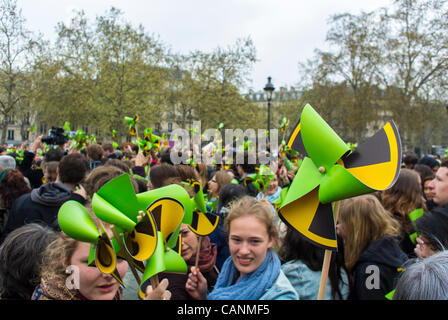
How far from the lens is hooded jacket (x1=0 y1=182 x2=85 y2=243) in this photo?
3.31m

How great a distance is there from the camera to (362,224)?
270 centimetres

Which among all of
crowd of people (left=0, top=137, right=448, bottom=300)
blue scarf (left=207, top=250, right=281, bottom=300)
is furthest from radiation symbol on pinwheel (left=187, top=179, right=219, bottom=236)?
blue scarf (left=207, top=250, right=281, bottom=300)

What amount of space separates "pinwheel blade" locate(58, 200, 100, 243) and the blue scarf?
992 mm

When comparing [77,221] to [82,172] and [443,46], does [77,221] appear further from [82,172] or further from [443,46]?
[443,46]

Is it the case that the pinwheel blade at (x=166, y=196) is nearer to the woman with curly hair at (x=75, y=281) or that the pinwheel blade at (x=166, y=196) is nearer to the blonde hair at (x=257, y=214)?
the woman with curly hair at (x=75, y=281)

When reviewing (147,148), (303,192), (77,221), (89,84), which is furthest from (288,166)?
(89,84)

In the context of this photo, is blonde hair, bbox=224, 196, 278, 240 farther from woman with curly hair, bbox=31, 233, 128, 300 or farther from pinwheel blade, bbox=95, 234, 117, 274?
pinwheel blade, bbox=95, 234, 117, 274

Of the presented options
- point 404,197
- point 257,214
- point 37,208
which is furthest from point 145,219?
point 404,197

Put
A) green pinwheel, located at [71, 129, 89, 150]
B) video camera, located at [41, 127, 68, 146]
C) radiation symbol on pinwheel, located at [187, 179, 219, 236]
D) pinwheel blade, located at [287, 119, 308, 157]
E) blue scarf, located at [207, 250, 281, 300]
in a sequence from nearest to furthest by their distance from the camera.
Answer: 1. blue scarf, located at [207, 250, 281, 300]
2. pinwheel blade, located at [287, 119, 308, 157]
3. radiation symbol on pinwheel, located at [187, 179, 219, 236]
4. video camera, located at [41, 127, 68, 146]
5. green pinwheel, located at [71, 129, 89, 150]

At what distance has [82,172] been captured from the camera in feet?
12.7

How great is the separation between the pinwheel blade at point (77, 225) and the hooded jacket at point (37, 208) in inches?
79.6

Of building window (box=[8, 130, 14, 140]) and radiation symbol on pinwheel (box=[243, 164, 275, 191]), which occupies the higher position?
building window (box=[8, 130, 14, 140])

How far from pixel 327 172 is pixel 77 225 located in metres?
1.17
